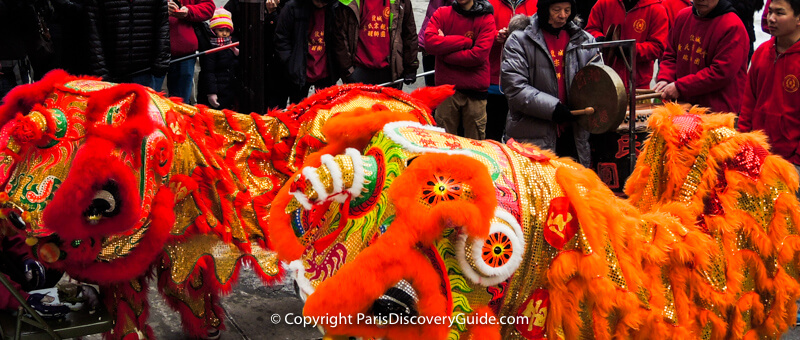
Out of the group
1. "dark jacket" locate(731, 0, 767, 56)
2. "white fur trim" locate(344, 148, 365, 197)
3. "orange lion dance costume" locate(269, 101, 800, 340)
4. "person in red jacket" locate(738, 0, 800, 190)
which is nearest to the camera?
"orange lion dance costume" locate(269, 101, 800, 340)

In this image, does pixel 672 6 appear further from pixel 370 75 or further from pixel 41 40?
pixel 41 40

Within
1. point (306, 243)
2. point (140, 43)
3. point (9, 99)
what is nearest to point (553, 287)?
point (306, 243)

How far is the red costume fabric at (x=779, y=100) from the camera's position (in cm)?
437

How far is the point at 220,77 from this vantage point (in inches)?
284

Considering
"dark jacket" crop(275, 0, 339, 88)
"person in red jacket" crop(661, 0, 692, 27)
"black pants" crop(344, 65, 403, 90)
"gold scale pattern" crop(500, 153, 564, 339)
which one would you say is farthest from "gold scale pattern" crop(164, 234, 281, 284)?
"person in red jacket" crop(661, 0, 692, 27)

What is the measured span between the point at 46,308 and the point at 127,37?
2.54 m

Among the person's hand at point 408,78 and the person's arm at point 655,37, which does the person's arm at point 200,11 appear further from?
the person's arm at point 655,37

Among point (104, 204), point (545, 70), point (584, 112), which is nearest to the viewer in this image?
point (104, 204)

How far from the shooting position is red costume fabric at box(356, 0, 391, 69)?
6309 millimetres

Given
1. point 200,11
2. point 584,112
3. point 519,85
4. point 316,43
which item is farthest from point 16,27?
point 584,112

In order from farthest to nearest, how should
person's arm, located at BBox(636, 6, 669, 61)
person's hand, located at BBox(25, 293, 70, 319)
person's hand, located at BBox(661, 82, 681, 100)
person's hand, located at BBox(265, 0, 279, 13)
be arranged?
person's hand, located at BBox(265, 0, 279, 13)
person's arm, located at BBox(636, 6, 669, 61)
person's hand, located at BBox(661, 82, 681, 100)
person's hand, located at BBox(25, 293, 70, 319)

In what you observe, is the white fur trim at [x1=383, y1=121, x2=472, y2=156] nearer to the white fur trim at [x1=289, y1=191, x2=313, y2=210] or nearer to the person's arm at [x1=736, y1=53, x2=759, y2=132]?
the white fur trim at [x1=289, y1=191, x2=313, y2=210]

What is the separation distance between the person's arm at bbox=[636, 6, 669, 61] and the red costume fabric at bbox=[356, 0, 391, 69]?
6.59 ft

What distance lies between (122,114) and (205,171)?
18.2 inches
